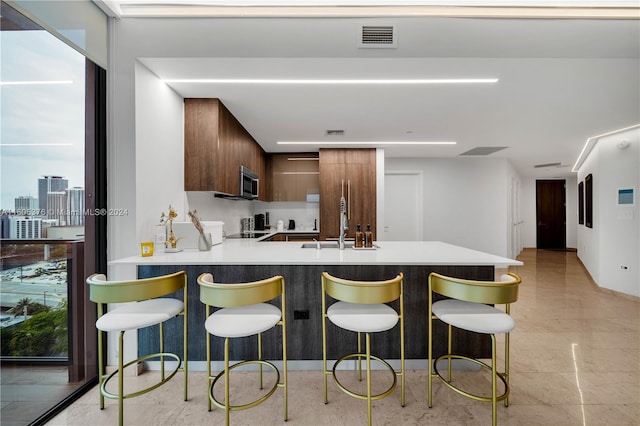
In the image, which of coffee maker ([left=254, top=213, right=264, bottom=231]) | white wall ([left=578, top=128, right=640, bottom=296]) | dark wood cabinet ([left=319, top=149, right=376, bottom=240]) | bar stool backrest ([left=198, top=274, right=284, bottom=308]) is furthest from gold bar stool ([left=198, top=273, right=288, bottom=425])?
white wall ([left=578, top=128, right=640, bottom=296])

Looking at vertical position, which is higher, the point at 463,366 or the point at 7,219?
the point at 7,219

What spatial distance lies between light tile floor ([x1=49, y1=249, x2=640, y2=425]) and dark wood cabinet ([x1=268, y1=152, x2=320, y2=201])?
3415 mm

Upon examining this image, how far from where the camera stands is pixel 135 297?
1.59 metres

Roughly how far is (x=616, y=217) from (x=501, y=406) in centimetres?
416

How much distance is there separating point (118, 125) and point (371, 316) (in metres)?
2.32

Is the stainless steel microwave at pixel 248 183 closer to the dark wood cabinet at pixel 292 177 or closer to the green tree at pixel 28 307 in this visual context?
the dark wood cabinet at pixel 292 177

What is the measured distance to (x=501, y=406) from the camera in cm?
179

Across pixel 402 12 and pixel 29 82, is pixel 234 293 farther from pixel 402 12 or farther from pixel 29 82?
pixel 402 12

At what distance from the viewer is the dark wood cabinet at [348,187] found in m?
4.71

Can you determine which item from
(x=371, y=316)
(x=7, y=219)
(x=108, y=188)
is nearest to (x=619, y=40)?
(x=371, y=316)

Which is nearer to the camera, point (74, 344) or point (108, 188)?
point (74, 344)

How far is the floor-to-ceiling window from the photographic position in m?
1.54

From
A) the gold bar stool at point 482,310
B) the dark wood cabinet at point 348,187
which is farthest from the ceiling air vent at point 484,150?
the gold bar stool at point 482,310

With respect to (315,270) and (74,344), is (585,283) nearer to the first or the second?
(315,270)
